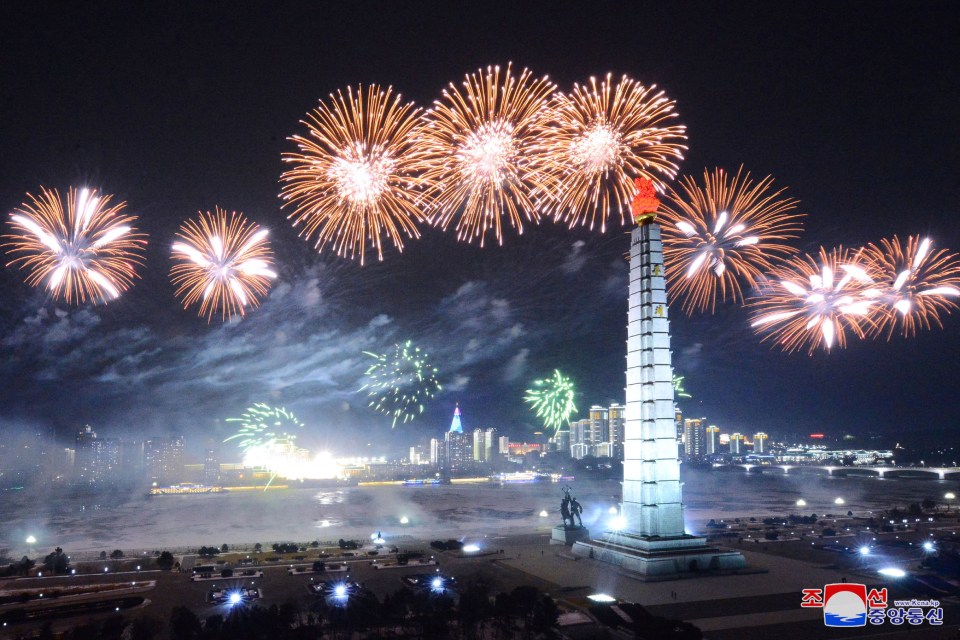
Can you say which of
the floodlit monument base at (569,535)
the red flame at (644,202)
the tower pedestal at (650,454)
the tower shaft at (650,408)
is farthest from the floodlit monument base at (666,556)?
the red flame at (644,202)

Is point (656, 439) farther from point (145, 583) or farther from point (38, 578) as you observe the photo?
point (38, 578)

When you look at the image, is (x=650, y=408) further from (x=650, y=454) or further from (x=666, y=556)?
(x=666, y=556)

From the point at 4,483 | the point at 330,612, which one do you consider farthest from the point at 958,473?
the point at 4,483

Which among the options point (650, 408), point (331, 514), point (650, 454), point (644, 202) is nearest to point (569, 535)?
point (650, 454)

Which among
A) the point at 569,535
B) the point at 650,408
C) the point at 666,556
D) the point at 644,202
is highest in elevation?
the point at 644,202

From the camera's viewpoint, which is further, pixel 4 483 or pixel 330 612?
pixel 4 483

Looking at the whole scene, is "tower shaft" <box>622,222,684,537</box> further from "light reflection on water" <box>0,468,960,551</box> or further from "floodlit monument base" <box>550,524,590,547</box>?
"light reflection on water" <box>0,468,960,551</box>
